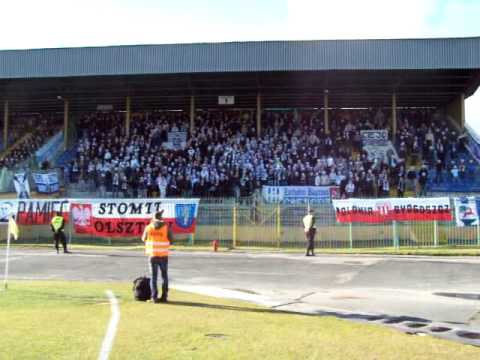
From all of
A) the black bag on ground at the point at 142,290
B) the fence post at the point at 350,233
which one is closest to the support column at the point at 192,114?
the fence post at the point at 350,233

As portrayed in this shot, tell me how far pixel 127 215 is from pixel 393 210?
1141 cm

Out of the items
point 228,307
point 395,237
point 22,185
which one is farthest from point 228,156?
point 228,307

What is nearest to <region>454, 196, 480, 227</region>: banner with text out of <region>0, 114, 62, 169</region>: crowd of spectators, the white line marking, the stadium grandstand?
the stadium grandstand

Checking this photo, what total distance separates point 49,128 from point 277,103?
16.0m

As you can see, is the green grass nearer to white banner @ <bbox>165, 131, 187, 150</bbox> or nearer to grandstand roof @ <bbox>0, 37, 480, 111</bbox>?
grandstand roof @ <bbox>0, 37, 480, 111</bbox>

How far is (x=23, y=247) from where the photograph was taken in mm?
26125

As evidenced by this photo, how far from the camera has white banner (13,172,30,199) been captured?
31456 mm

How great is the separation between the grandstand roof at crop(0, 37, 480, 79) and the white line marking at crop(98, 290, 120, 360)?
2448 centimetres

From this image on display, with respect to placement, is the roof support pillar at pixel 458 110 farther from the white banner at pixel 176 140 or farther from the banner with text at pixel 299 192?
the white banner at pixel 176 140

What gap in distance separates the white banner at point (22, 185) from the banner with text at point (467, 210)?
69.5 feet

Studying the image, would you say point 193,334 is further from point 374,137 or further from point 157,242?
point 374,137

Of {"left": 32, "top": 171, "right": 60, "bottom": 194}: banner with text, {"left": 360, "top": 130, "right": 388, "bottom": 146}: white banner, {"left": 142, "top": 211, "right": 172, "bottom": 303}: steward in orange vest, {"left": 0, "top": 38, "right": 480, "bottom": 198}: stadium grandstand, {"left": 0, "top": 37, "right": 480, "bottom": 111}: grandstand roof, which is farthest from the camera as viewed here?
{"left": 360, "top": 130, "right": 388, "bottom": 146}: white banner

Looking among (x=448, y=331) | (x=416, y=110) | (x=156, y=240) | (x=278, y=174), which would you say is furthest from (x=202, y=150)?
(x=448, y=331)

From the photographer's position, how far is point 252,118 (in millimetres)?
39781
